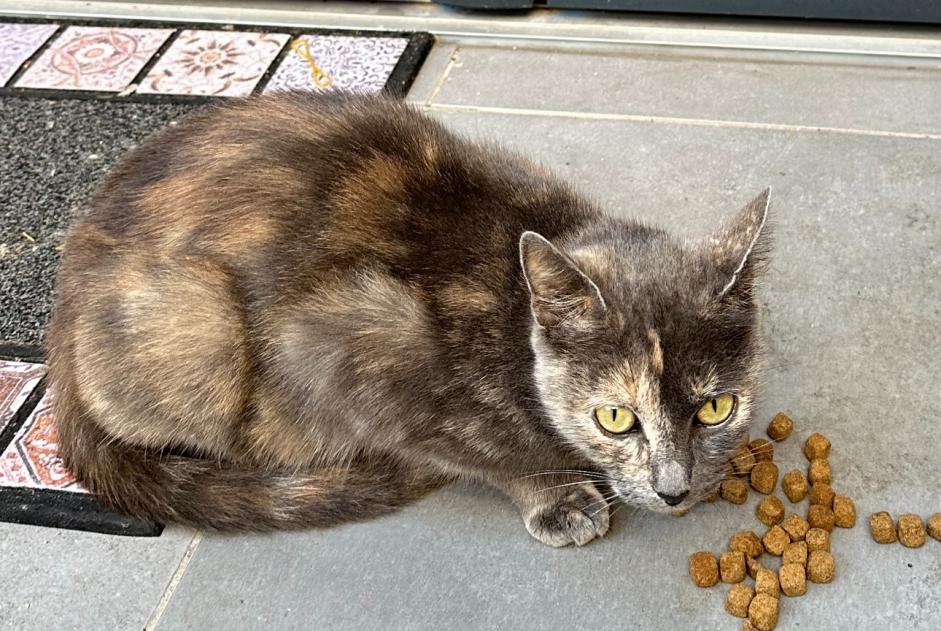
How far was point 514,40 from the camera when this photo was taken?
310 centimetres

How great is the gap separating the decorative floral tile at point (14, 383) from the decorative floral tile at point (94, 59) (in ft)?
3.96

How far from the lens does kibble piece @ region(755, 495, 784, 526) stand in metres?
1.67

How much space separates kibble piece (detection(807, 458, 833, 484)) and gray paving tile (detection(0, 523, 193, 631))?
126 cm

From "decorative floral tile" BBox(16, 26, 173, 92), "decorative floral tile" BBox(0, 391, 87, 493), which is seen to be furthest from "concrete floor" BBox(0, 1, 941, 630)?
"decorative floral tile" BBox(16, 26, 173, 92)

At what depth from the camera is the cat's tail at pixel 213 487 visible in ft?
5.55

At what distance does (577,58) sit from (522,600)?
6.63ft

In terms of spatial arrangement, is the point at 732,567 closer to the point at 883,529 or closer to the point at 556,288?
the point at 883,529

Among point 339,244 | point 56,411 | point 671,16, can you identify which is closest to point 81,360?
point 56,411

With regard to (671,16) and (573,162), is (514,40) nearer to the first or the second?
(671,16)

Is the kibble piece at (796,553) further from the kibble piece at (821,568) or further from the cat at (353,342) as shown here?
the cat at (353,342)

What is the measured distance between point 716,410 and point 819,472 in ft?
1.29

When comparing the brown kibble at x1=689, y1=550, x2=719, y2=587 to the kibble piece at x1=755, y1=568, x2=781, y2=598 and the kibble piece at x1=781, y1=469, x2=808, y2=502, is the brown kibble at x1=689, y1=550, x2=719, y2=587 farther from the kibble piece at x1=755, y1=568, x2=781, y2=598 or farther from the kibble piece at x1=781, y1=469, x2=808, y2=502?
the kibble piece at x1=781, y1=469, x2=808, y2=502

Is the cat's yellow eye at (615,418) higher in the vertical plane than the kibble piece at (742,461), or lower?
higher

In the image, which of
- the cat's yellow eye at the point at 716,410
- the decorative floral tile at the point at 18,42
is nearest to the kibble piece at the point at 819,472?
the cat's yellow eye at the point at 716,410
